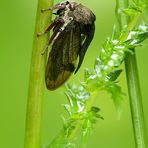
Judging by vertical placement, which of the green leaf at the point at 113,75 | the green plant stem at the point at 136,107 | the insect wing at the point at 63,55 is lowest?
the green plant stem at the point at 136,107

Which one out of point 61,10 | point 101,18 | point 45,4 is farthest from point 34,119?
point 101,18

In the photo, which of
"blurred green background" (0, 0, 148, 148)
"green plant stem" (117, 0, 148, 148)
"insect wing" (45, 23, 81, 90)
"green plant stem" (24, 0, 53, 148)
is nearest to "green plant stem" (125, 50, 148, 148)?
"green plant stem" (117, 0, 148, 148)

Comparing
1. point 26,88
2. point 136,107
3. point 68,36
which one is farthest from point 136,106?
point 26,88

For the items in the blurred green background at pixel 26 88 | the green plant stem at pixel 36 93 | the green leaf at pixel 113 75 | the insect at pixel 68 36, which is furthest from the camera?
the blurred green background at pixel 26 88

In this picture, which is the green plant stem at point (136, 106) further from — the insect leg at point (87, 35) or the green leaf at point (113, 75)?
the insect leg at point (87, 35)

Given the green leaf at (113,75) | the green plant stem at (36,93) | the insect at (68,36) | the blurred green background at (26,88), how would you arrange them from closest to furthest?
the green plant stem at (36,93) → the green leaf at (113,75) → the insect at (68,36) → the blurred green background at (26,88)

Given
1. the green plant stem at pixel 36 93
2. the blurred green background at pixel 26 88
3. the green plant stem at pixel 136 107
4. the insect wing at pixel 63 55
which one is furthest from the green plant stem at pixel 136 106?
the blurred green background at pixel 26 88
